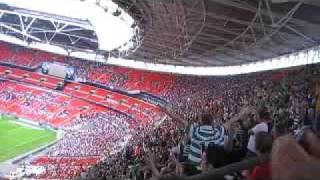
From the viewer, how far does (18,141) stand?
3378 cm

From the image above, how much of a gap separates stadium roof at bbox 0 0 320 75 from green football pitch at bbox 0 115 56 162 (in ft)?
25.9

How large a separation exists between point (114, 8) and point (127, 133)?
13347 mm

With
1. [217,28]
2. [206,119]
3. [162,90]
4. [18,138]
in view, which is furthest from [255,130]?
[162,90]

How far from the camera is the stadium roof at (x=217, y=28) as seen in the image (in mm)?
13500

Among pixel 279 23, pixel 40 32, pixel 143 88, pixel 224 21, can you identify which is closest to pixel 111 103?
pixel 143 88

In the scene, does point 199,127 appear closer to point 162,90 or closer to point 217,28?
point 217,28

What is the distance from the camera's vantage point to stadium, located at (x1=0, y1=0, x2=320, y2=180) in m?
5.30

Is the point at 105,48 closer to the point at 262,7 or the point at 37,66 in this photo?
the point at 37,66

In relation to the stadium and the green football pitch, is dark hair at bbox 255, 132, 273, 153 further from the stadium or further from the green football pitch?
the green football pitch

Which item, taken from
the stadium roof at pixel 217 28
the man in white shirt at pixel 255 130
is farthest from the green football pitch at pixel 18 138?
the man in white shirt at pixel 255 130

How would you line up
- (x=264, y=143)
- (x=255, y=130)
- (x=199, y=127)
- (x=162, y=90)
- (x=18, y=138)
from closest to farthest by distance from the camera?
1. (x=264, y=143)
2. (x=255, y=130)
3. (x=199, y=127)
4. (x=18, y=138)
5. (x=162, y=90)

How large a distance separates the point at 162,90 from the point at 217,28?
77.8 ft

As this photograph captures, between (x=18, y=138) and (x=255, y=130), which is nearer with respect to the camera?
(x=255, y=130)

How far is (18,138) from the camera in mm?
34656
